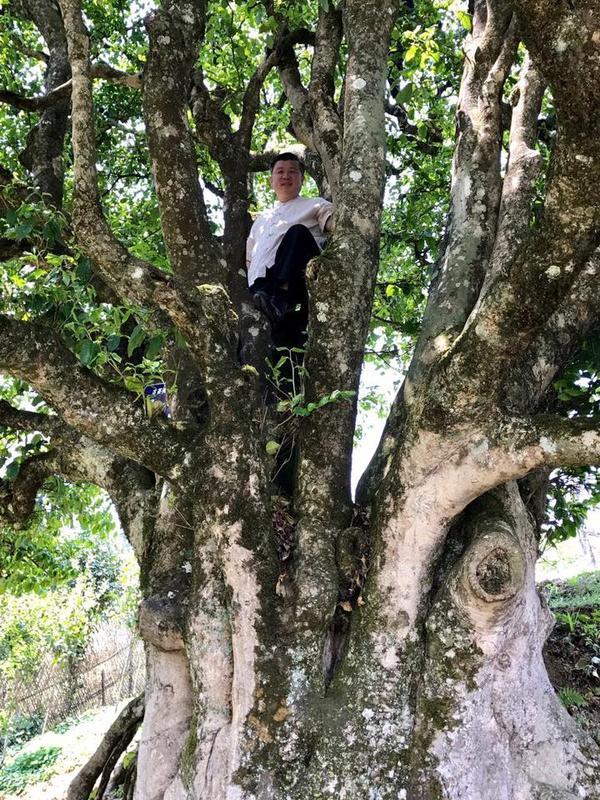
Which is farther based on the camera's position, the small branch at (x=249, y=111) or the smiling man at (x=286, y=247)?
the small branch at (x=249, y=111)

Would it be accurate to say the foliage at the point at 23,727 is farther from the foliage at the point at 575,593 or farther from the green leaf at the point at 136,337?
the green leaf at the point at 136,337

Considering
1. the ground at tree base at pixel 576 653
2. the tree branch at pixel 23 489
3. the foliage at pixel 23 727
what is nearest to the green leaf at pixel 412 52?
the tree branch at pixel 23 489

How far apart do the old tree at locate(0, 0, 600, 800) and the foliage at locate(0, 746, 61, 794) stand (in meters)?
8.65

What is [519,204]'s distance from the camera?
11.2 ft

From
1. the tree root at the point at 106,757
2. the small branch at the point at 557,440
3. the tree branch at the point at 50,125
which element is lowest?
the tree root at the point at 106,757

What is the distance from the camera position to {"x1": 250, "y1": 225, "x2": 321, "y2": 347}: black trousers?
412 cm

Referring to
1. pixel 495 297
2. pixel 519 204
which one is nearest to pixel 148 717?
pixel 495 297

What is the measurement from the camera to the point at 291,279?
414 cm

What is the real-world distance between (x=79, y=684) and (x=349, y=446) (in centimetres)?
1560

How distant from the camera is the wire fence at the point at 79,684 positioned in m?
15.7

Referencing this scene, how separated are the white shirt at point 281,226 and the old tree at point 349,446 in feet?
0.91

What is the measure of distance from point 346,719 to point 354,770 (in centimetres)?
18

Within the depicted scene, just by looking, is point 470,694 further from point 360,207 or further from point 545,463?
point 360,207

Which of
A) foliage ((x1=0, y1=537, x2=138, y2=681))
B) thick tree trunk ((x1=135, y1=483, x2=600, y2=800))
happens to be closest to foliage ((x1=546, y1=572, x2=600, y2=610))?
thick tree trunk ((x1=135, y1=483, x2=600, y2=800))
